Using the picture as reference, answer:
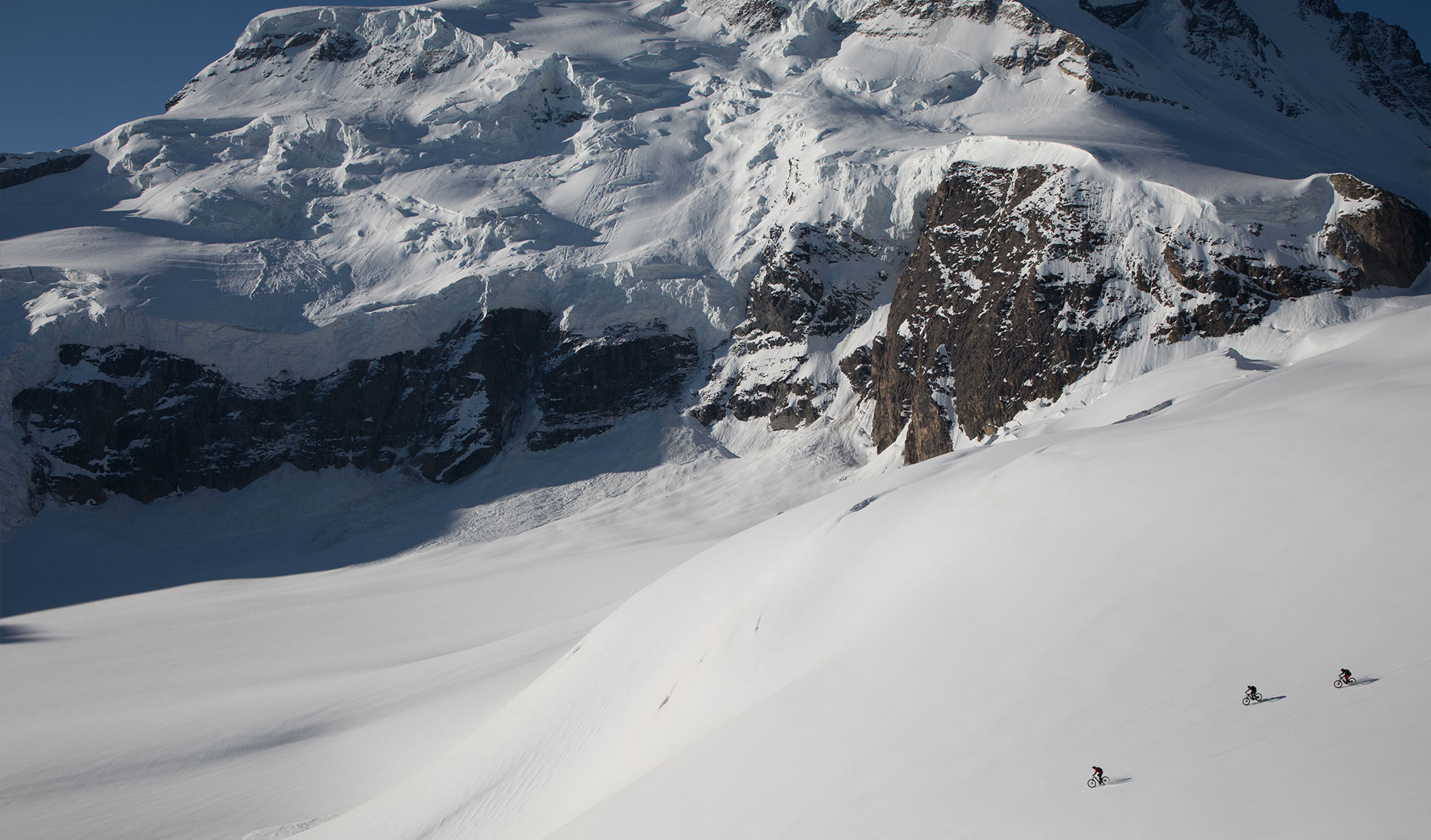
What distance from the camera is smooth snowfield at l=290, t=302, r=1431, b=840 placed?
8383mm

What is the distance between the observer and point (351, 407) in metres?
62.1

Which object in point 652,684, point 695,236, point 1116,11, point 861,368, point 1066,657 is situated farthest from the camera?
point 1116,11

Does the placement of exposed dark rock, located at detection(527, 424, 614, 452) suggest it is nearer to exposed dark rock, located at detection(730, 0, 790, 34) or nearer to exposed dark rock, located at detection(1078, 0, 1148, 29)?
exposed dark rock, located at detection(730, 0, 790, 34)

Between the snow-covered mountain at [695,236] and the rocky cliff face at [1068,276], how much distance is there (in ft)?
0.57

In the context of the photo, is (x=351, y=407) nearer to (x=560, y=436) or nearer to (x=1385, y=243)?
(x=560, y=436)

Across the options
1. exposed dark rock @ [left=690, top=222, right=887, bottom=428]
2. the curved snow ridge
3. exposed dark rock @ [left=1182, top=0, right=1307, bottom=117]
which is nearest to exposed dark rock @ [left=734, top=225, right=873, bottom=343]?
exposed dark rock @ [left=690, top=222, right=887, bottom=428]

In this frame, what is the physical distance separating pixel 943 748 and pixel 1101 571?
3352 millimetres

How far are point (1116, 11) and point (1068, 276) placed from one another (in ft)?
187

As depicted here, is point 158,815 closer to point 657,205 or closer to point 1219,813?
point 1219,813

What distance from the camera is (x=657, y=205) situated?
2692 inches

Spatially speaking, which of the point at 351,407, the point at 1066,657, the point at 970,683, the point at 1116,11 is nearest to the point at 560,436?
the point at 351,407

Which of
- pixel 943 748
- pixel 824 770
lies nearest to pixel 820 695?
pixel 824 770

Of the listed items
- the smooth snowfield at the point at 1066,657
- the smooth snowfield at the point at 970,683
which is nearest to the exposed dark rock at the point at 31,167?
the smooth snowfield at the point at 970,683

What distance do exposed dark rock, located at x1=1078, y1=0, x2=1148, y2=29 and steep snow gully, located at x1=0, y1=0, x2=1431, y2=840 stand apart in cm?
121
